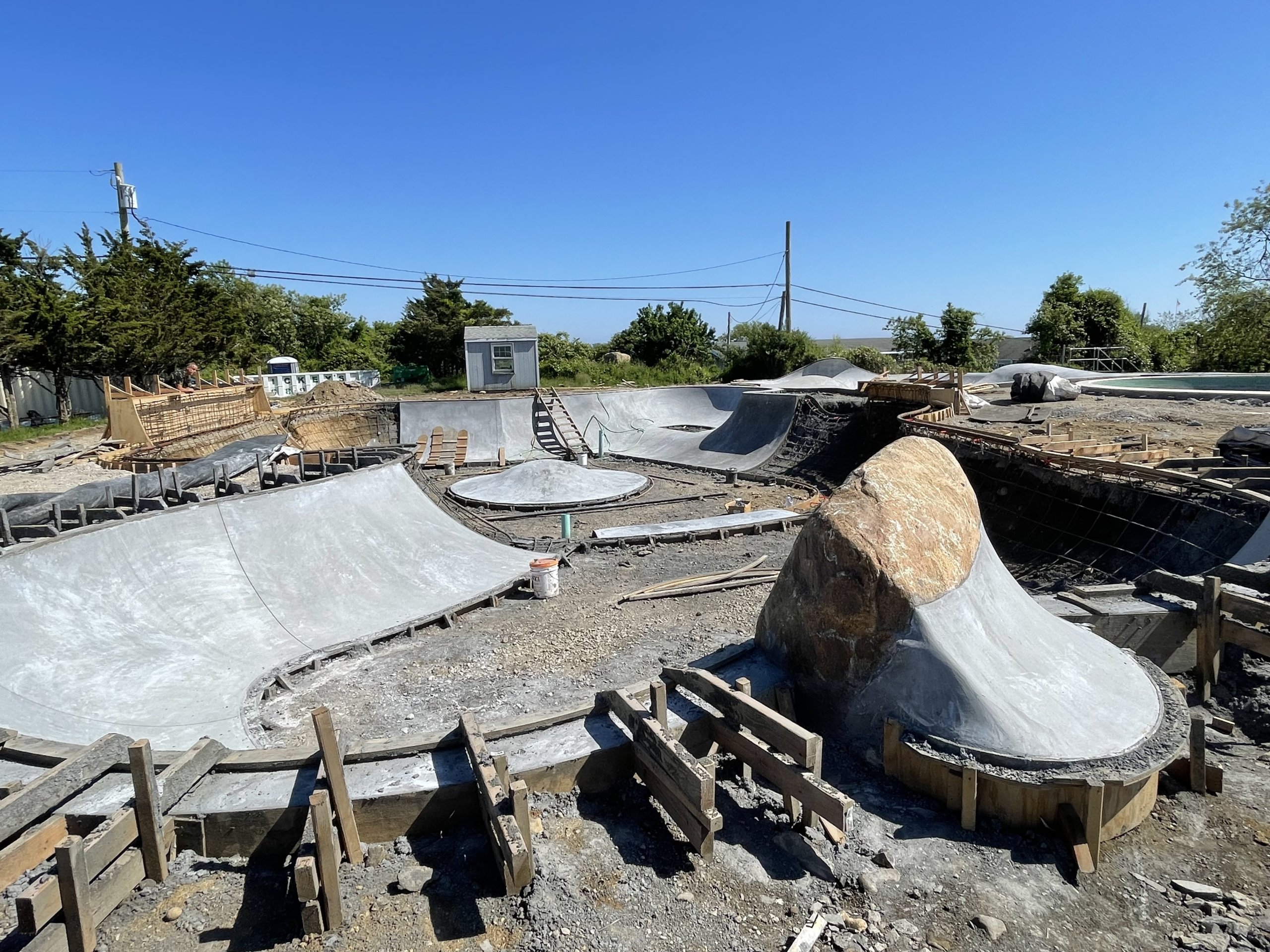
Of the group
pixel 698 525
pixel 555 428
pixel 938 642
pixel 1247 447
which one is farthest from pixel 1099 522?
pixel 555 428

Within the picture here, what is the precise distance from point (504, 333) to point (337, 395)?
25.4 feet

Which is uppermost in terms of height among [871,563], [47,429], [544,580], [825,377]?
[825,377]

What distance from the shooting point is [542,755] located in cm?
474

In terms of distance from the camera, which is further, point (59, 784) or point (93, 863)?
point (59, 784)

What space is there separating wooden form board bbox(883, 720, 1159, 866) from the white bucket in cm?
665

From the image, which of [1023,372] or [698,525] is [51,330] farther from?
[1023,372]

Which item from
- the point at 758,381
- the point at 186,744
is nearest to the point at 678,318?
the point at 758,381

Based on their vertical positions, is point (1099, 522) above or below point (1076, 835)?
above

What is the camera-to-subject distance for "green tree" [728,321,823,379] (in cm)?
3744

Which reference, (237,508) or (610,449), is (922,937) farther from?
(610,449)

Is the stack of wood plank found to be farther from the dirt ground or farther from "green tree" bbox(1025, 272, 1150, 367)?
"green tree" bbox(1025, 272, 1150, 367)

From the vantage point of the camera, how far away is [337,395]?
2778 centimetres

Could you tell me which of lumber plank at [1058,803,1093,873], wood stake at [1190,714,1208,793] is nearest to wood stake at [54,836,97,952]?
lumber plank at [1058,803,1093,873]

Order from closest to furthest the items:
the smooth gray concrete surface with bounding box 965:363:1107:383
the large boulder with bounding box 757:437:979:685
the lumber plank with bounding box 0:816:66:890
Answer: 1. the lumber plank with bounding box 0:816:66:890
2. the large boulder with bounding box 757:437:979:685
3. the smooth gray concrete surface with bounding box 965:363:1107:383
